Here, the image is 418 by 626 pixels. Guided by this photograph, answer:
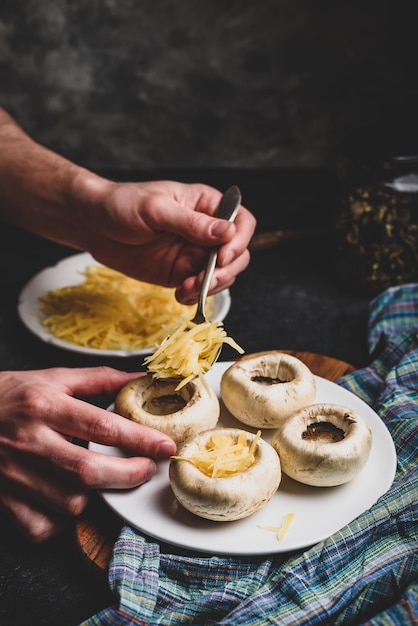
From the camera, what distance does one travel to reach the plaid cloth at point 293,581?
1.34m

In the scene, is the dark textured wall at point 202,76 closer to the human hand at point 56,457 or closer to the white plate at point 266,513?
the white plate at point 266,513

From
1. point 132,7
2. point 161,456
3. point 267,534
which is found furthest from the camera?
point 132,7

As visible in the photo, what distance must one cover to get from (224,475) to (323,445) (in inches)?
9.1

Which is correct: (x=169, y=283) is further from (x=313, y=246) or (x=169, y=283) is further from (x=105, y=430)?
(x=105, y=430)

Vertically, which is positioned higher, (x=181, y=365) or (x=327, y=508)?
(x=181, y=365)

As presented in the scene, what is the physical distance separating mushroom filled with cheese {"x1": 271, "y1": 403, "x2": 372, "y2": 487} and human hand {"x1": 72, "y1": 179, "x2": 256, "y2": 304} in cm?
72

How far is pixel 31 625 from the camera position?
1432 millimetres

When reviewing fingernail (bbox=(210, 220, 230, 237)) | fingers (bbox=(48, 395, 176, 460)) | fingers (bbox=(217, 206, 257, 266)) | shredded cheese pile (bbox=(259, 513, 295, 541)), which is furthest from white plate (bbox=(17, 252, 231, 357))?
shredded cheese pile (bbox=(259, 513, 295, 541))

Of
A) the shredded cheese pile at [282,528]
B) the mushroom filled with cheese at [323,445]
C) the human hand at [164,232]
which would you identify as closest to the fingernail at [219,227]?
the human hand at [164,232]

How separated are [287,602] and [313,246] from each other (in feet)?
6.55

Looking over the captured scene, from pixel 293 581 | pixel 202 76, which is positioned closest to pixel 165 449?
pixel 293 581

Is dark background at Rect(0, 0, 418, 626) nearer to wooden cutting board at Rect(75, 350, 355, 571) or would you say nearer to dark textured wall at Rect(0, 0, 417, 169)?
dark textured wall at Rect(0, 0, 417, 169)

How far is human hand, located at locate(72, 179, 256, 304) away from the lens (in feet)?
7.47

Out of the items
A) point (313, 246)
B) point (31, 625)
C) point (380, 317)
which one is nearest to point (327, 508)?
point (31, 625)
